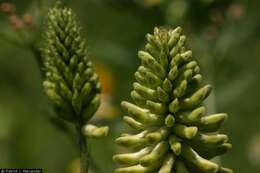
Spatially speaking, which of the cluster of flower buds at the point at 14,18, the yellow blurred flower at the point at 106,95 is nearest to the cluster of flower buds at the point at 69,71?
the cluster of flower buds at the point at 14,18

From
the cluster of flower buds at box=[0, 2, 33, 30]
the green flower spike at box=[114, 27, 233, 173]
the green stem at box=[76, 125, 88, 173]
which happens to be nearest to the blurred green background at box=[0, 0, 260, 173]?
the cluster of flower buds at box=[0, 2, 33, 30]

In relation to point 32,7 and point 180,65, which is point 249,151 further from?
point 180,65

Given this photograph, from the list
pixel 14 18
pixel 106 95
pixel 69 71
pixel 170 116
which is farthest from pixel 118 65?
pixel 170 116

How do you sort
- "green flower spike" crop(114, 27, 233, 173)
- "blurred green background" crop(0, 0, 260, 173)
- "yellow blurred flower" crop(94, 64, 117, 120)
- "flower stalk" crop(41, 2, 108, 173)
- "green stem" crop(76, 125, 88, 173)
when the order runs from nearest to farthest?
1. "green flower spike" crop(114, 27, 233, 173)
2. "green stem" crop(76, 125, 88, 173)
3. "flower stalk" crop(41, 2, 108, 173)
4. "blurred green background" crop(0, 0, 260, 173)
5. "yellow blurred flower" crop(94, 64, 117, 120)

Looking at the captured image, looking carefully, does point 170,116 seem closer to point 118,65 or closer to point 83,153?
point 83,153

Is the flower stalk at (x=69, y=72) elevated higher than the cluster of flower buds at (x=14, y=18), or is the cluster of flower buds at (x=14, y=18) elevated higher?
the cluster of flower buds at (x=14, y=18)

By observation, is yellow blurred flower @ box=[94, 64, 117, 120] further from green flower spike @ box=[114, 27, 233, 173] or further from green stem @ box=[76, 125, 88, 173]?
green flower spike @ box=[114, 27, 233, 173]

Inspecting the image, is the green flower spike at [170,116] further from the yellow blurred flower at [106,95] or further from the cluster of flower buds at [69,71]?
the yellow blurred flower at [106,95]
